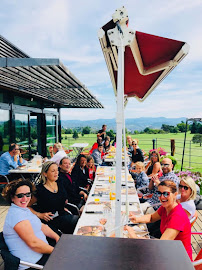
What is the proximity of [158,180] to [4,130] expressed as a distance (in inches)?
213

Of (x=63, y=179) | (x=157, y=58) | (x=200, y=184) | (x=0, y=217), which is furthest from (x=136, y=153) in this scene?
(x=157, y=58)

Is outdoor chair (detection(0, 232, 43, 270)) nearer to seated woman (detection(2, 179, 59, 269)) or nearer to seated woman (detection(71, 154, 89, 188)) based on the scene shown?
seated woman (detection(2, 179, 59, 269))

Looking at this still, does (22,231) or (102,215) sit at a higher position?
(22,231)

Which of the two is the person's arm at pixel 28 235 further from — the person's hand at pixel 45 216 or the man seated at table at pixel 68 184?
the man seated at table at pixel 68 184

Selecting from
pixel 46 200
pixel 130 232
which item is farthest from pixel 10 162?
pixel 130 232

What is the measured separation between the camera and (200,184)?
5.05 metres

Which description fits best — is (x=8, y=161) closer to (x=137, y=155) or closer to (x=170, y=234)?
(x=137, y=155)

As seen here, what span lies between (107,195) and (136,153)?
12.1ft

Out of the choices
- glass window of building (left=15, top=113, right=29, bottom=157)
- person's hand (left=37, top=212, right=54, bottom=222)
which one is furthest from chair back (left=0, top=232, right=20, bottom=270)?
glass window of building (left=15, top=113, right=29, bottom=157)

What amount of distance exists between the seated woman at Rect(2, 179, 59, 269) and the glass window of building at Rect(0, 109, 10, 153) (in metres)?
5.42

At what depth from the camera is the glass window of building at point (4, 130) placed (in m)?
7.10

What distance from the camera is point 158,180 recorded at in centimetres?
394

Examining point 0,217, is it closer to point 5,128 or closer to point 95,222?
point 95,222

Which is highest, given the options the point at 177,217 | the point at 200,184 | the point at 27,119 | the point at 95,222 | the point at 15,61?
the point at 15,61
